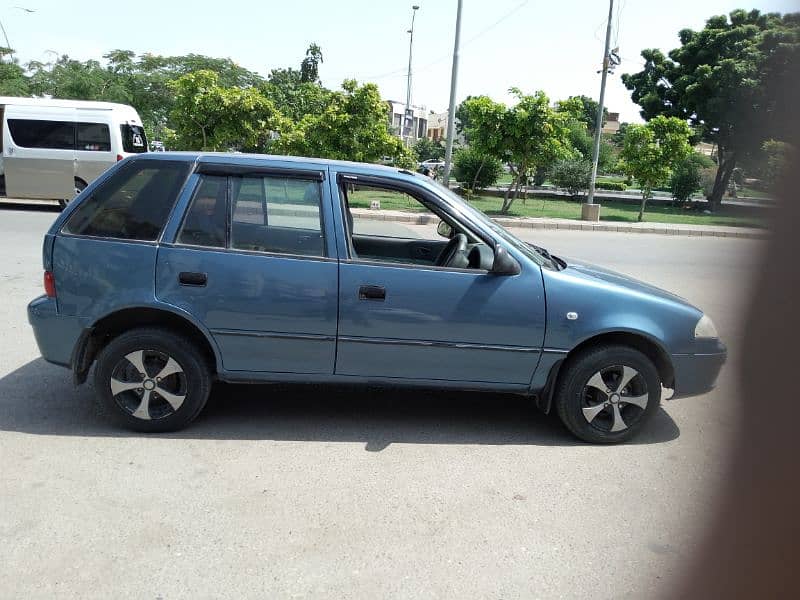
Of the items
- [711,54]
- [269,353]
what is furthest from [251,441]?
[711,54]

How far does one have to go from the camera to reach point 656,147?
860 inches

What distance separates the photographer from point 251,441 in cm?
431

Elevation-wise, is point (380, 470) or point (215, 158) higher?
point (215, 158)

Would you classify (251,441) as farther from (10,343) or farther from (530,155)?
(530,155)

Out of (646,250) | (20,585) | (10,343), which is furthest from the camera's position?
(646,250)

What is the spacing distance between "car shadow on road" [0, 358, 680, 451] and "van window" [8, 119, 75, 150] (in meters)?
12.1

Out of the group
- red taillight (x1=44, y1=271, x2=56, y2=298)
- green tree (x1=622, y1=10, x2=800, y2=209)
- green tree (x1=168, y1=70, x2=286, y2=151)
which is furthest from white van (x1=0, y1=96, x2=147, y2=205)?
green tree (x1=622, y1=10, x2=800, y2=209)

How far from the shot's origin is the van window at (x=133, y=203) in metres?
4.32

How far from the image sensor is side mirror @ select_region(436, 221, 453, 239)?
495cm

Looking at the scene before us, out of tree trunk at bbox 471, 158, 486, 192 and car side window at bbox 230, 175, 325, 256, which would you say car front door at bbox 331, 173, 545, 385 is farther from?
tree trunk at bbox 471, 158, 486, 192

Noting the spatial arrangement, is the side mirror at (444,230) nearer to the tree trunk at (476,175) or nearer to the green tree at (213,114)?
the green tree at (213,114)

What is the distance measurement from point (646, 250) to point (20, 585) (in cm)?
1471

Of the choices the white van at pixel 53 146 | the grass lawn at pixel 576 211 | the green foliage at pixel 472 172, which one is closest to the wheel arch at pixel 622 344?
the white van at pixel 53 146

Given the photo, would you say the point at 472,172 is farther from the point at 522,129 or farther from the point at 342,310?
the point at 342,310
